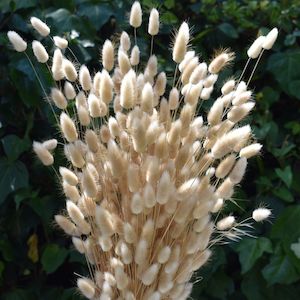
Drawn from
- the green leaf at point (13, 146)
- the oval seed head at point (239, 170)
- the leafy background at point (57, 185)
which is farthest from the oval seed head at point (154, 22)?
the green leaf at point (13, 146)

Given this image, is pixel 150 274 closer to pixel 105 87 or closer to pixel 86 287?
pixel 86 287

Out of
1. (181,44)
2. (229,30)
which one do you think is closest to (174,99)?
(181,44)

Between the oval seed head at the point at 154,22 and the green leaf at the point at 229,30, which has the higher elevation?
the green leaf at the point at 229,30

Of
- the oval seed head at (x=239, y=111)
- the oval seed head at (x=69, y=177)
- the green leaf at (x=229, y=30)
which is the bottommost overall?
the oval seed head at (x=69, y=177)

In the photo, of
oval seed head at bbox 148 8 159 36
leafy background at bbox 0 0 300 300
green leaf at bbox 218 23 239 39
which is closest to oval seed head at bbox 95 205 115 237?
oval seed head at bbox 148 8 159 36

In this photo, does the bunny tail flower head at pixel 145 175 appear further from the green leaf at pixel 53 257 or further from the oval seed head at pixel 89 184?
the green leaf at pixel 53 257

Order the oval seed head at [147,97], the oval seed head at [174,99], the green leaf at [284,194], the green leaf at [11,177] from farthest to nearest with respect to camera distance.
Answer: the green leaf at [284,194] → the green leaf at [11,177] → the oval seed head at [174,99] → the oval seed head at [147,97]

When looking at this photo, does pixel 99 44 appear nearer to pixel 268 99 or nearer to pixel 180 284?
pixel 268 99
